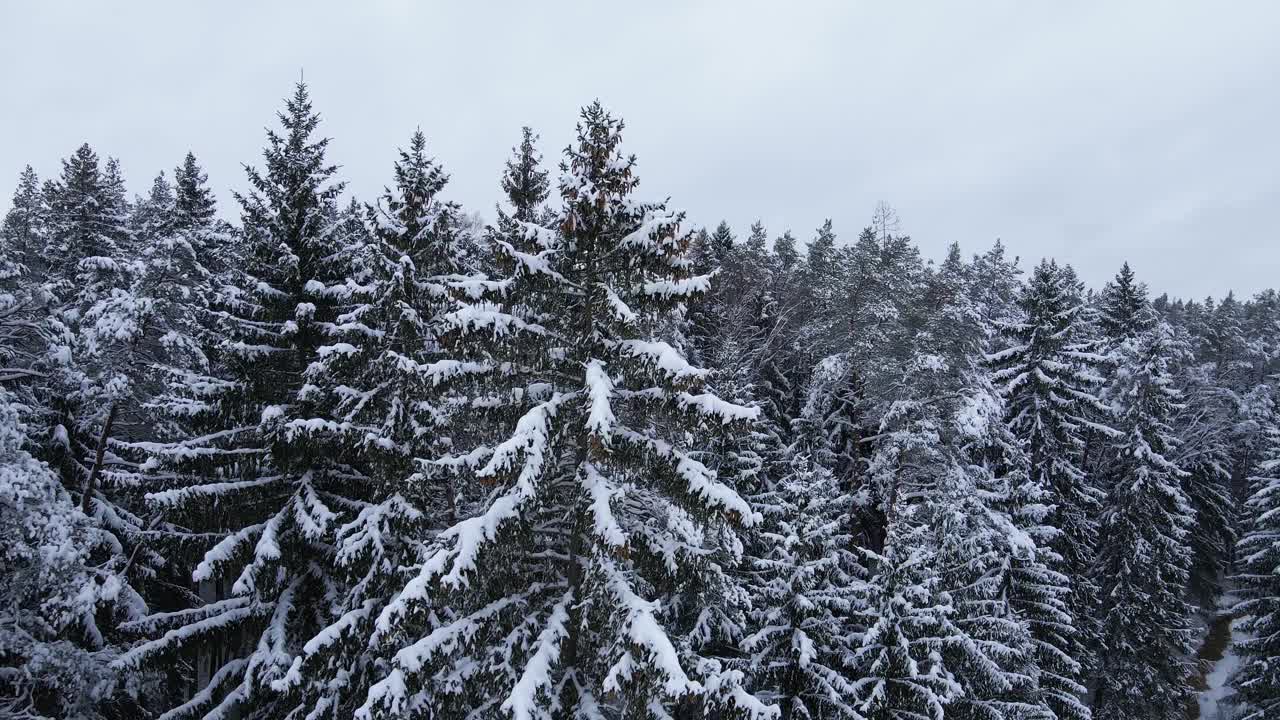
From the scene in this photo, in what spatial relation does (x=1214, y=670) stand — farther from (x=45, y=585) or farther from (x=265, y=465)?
(x=45, y=585)

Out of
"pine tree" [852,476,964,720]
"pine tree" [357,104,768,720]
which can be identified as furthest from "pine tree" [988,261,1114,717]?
"pine tree" [357,104,768,720]

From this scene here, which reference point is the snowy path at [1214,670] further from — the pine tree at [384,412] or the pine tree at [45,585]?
the pine tree at [45,585]

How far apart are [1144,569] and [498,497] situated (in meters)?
28.0

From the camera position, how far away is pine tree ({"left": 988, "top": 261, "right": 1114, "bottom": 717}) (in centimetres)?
2603

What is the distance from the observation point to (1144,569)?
85.8 feet

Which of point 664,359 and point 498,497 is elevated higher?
point 664,359

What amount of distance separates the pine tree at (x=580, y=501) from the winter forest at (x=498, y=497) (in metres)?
0.06

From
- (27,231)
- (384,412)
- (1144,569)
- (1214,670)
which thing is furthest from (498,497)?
(1214,670)

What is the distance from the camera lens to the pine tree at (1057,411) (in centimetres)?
2603

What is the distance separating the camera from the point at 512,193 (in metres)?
21.3

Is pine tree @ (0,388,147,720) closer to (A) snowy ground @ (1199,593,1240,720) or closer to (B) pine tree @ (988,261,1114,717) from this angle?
(B) pine tree @ (988,261,1114,717)

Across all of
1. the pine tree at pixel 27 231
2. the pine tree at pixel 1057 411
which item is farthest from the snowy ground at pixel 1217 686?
the pine tree at pixel 27 231

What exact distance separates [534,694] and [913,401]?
20.6 metres

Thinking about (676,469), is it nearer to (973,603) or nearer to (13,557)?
(13,557)
